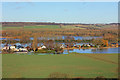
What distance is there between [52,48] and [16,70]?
7.06 metres

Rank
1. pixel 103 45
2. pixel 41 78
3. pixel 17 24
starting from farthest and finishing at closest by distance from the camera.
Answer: pixel 17 24 < pixel 103 45 < pixel 41 78

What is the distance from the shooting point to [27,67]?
7.43m

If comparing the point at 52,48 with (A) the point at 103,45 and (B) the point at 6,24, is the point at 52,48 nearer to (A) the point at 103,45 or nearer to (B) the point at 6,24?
(A) the point at 103,45

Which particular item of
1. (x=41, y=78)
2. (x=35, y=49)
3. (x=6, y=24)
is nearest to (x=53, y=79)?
(x=41, y=78)

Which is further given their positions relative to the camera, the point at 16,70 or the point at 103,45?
the point at 103,45

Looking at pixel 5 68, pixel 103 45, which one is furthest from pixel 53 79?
pixel 103 45

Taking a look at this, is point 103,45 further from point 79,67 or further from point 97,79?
point 97,79

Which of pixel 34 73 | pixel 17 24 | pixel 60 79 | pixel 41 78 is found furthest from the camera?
pixel 17 24

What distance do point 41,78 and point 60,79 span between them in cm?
96

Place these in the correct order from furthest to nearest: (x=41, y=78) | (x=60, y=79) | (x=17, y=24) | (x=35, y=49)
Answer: (x=17, y=24)
(x=35, y=49)
(x=41, y=78)
(x=60, y=79)

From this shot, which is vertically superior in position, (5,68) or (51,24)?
(51,24)

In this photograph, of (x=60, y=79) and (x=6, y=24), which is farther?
(x=6, y=24)

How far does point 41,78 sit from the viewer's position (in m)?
5.66

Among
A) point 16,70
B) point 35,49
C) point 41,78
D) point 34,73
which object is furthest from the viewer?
point 35,49
